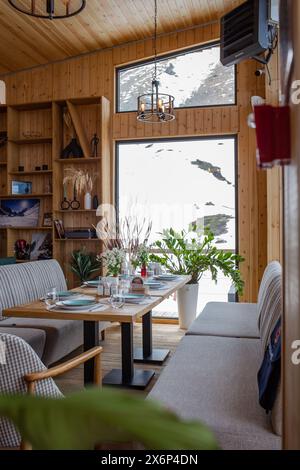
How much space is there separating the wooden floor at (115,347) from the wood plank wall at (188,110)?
44.8 inches

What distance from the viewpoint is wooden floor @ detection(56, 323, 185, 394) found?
353 cm

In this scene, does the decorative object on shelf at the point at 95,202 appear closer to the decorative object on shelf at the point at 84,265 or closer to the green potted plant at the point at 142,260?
the decorative object on shelf at the point at 84,265

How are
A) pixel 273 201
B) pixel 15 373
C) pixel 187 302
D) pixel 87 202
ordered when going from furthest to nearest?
1. pixel 87 202
2. pixel 187 302
3. pixel 273 201
4. pixel 15 373

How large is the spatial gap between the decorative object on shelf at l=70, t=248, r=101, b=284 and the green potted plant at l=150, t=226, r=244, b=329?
76 centimetres

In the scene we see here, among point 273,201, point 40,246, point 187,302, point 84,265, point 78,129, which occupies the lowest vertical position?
point 187,302

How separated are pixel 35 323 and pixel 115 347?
1.15 metres

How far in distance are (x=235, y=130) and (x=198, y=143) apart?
51 centimetres

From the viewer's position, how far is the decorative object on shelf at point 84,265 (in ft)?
18.7

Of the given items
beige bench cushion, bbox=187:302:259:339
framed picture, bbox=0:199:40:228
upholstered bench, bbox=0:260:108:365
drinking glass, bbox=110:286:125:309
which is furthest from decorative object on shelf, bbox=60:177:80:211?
drinking glass, bbox=110:286:125:309

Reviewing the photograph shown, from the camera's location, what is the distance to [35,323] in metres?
3.71

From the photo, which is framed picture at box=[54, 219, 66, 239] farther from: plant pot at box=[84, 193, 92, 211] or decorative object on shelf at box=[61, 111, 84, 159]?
decorative object on shelf at box=[61, 111, 84, 159]

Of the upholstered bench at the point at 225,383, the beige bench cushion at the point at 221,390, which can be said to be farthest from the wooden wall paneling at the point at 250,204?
the beige bench cushion at the point at 221,390

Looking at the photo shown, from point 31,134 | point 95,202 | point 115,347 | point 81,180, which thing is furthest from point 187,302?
point 31,134

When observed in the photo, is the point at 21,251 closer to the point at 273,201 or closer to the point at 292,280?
the point at 273,201
